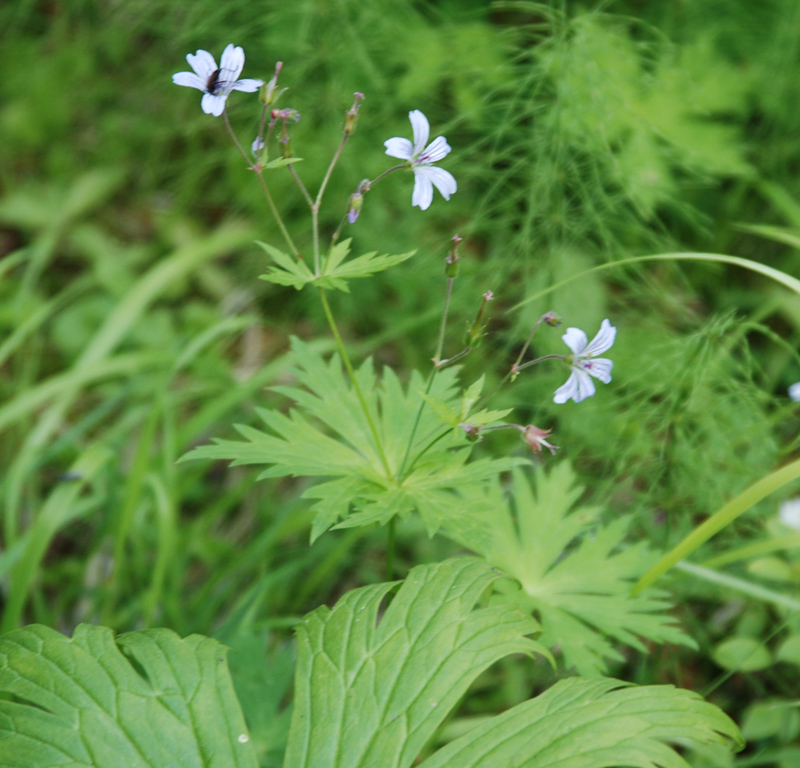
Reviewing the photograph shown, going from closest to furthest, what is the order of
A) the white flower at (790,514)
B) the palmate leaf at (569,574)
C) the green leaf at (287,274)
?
the green leaf at (287,274) → the palmate leaf at (569,574) → the white flower at (790,514)

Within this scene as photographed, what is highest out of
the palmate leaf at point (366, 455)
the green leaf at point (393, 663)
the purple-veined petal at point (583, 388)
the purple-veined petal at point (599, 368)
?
the purple-veined petal at point (599, 368)

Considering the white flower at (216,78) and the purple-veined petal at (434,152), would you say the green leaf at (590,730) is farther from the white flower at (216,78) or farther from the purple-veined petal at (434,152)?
the white flower at (216,78)

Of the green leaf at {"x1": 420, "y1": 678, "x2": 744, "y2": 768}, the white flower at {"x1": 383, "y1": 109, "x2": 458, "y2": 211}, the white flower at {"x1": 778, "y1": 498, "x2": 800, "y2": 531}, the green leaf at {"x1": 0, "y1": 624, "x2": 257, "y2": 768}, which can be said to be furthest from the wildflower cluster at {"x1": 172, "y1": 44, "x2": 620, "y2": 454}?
the white flower at {"x1": 778, "y1": 498, "x2": 800, "y2": 531}

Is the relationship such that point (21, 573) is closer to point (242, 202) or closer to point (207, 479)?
point (207, 479)

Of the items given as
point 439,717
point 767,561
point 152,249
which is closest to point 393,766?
point 439,717

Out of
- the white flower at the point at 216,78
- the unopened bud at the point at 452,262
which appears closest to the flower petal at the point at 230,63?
the white flower at the point at 216,78

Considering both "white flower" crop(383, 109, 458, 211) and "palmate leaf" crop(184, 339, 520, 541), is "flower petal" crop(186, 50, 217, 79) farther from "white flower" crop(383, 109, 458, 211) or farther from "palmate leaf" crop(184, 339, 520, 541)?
"palmate leaf" crop(184, 339, 520, 541)

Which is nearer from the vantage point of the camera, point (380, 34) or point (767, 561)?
point (767, 561)
